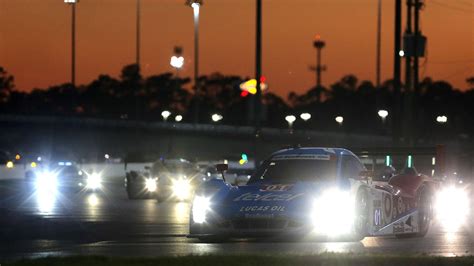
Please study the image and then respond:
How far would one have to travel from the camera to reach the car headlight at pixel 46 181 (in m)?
52.6

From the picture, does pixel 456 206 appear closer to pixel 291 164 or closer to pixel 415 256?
pixel 291 164

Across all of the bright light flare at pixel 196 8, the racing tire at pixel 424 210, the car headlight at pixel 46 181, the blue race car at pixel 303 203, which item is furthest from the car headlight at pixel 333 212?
the bright light flare at pixel 196 8

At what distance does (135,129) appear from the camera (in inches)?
5842

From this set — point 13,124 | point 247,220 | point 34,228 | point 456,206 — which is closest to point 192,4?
point 456,206

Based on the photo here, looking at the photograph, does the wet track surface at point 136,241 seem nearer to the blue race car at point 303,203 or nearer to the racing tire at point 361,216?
the racing tire at point 361,216

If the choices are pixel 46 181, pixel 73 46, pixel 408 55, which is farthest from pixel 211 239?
pixel 73 46

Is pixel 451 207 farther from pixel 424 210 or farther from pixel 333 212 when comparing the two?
pixel 333 212

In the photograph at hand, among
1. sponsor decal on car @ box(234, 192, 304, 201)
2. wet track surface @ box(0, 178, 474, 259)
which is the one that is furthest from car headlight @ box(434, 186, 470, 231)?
sponsor decal on car @ box(234, 192, 304, 201)

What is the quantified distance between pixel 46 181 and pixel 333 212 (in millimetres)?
38941

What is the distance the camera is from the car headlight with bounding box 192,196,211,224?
17977 mm

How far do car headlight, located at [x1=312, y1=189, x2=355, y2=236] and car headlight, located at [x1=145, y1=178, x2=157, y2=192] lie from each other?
22338 mm

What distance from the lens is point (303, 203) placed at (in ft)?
57.3

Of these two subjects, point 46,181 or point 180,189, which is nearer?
point 180,189

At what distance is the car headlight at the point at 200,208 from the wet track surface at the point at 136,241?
378 millimetres
